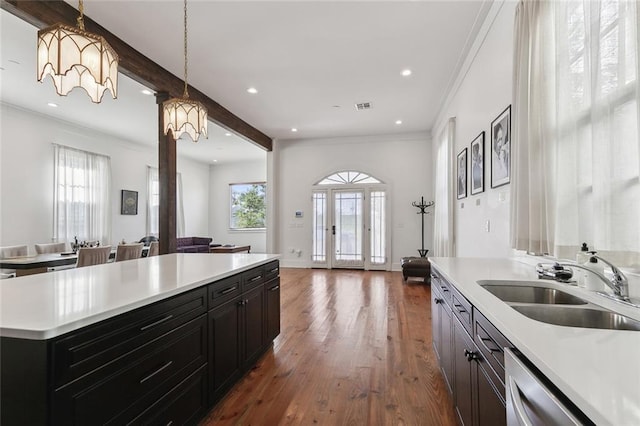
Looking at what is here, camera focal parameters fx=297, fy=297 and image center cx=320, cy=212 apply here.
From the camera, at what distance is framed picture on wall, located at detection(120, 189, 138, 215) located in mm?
7316

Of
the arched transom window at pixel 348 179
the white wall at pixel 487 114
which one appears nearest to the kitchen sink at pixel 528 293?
the white wall at pixel 487 114

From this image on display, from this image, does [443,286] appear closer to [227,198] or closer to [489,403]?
[489,403]

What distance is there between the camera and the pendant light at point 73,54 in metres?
1.77

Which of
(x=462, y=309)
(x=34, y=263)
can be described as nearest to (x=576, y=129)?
(x=462, y=309)

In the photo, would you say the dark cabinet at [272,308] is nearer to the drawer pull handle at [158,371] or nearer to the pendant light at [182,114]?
the drawer pull handle at [158,371]

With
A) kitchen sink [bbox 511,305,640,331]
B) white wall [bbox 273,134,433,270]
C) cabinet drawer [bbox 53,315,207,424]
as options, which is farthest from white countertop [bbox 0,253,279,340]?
white wall [bbox 273,134,433,270]

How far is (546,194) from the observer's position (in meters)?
1.69

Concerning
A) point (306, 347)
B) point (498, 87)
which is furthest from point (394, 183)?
point (306, 347)

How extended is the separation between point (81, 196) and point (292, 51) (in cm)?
572

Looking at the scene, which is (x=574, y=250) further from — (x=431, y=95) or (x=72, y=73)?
(x=431, y=95)

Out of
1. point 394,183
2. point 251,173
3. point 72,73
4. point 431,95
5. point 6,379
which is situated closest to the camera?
point 6,379

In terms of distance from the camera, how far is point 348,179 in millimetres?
7477

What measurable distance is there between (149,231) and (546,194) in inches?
342

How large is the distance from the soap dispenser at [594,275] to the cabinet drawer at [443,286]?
670 mm
